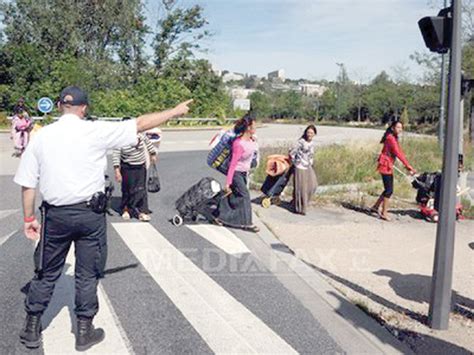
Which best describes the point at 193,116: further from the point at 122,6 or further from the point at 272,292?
the point at 272,292

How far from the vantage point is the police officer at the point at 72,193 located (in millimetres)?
3820

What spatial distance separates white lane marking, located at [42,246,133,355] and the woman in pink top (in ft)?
10.7

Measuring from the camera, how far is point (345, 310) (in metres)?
5.00

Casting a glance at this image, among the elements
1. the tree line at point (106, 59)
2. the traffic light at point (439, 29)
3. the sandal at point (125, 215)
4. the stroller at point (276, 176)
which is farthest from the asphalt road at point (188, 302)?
the tree line at point (106, 59)

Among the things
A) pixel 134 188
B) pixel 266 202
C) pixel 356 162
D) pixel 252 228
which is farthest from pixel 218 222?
pixel 356 162

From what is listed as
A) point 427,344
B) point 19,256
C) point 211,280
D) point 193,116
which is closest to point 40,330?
point 211,280

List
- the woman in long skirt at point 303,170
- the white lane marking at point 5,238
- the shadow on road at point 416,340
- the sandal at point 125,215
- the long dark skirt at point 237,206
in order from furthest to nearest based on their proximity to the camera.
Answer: the woman in long skirt at point 303,170 → the sandal at point 125,215 → the long dark skirt at point 237,206 → the white lane marking at point 5,238 → the shadow on road at point 416,340

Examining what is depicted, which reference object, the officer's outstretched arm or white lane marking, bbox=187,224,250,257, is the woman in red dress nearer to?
white lane marking, bbox=187,224,250,257

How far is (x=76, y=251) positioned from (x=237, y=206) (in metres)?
4.49

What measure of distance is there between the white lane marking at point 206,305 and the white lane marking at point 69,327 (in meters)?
0.66

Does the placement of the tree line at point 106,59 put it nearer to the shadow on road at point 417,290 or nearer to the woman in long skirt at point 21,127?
the woman in long skirt at point 21,127

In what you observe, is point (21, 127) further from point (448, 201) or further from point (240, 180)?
point (448, 201)

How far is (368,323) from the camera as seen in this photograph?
15.3 feet

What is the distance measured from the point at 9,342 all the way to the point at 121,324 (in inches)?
35.6
